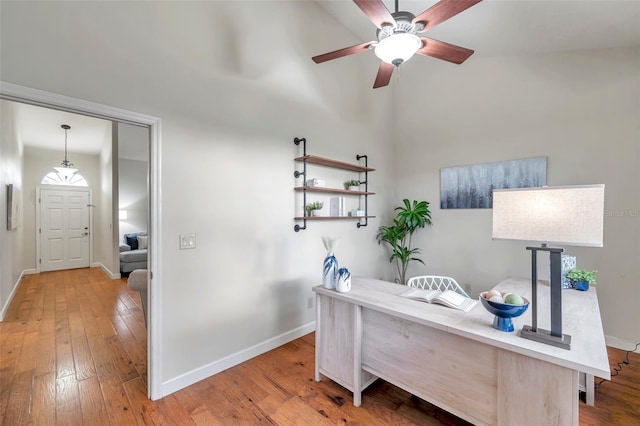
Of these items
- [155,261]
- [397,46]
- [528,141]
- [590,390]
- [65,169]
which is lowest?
[590,390]

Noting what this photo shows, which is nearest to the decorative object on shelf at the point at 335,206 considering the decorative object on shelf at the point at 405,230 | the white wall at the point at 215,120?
the white wall at the point at 215,120

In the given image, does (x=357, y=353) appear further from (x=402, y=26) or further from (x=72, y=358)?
(x=72, y=358)

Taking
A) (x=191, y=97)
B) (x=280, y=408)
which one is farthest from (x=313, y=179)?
(x=280, y=408)

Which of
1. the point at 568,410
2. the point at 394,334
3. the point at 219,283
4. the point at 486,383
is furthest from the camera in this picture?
the point at 219,283

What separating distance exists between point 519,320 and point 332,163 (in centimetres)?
231

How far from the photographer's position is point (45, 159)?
20.9 feet

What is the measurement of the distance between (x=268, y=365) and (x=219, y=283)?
86 cm

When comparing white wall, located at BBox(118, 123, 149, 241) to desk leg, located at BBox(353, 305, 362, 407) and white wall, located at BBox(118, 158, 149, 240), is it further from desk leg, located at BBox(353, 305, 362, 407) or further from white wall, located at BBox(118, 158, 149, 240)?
desk leg, located at BBox(353, 305, 362, 407)

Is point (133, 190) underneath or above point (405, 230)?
above

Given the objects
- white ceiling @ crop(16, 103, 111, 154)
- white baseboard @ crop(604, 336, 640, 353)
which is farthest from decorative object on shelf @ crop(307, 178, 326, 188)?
white ceiling @ crop(16, 103, 111, 154)

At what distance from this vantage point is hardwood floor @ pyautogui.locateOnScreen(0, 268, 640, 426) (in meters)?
1.78

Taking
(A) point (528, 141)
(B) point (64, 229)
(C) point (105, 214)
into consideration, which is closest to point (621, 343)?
(A) point (528, 141)

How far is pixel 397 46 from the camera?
1.71m

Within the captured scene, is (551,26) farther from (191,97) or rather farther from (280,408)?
(280,408)
